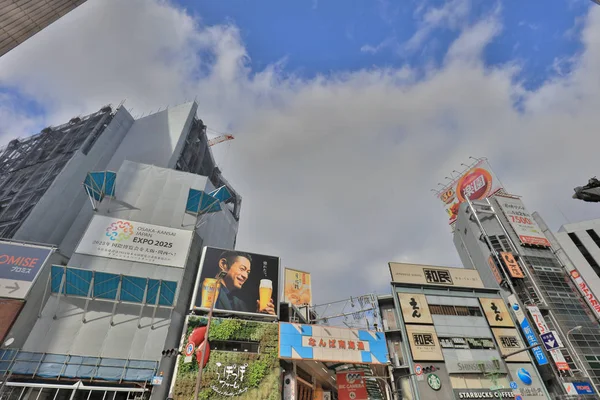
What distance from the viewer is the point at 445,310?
37.7 metres

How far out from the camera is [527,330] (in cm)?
3641

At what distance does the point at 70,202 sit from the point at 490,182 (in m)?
66.8

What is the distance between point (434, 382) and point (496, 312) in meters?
13.6

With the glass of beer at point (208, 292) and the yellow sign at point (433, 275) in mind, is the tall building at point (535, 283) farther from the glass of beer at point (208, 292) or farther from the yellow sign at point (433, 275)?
the glass of beer at point (208, 292)

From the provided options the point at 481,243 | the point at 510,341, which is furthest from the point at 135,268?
the point at 481,243

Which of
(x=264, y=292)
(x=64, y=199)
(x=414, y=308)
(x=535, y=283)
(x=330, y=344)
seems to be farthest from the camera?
(x=64, y=199)

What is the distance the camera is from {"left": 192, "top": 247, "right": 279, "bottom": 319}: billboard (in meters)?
31.7

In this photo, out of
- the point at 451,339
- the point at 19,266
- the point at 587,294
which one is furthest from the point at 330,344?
the point at 587,294

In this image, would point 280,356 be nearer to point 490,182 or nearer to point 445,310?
point 445,310

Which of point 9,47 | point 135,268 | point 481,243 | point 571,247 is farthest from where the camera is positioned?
point 571,247

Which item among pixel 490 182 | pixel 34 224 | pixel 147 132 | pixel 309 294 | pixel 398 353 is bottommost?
pixel 398 353

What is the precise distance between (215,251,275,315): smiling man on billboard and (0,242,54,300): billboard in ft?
55.1

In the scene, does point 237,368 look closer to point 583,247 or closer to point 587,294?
point 587,294

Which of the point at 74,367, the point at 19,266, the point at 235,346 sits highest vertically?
the point at 19,266
